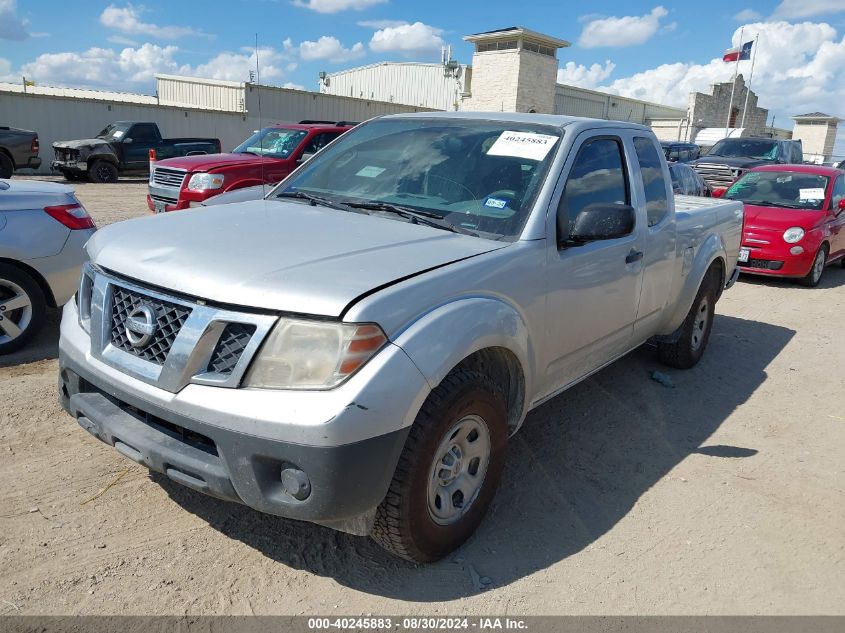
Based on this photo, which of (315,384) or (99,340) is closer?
(315,384)

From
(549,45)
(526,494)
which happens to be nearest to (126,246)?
(526,494)

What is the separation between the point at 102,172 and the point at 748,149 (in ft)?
60.0

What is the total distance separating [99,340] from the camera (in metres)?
2.84

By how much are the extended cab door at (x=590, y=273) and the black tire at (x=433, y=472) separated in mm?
699

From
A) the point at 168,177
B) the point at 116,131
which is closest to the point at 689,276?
the point at 168,177

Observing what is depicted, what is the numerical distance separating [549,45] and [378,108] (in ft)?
37.3

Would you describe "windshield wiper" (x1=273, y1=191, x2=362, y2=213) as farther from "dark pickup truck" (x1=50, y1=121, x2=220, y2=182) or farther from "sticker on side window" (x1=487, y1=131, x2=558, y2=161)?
"dark pickup truck" (x1=50, y1=121, x2=220, y2=182)

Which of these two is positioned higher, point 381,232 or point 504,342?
point 381,232

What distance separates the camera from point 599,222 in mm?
3371

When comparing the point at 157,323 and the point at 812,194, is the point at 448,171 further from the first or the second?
the point at 812,194

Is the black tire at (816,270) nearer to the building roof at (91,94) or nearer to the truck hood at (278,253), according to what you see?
the truck hood at (278,253)

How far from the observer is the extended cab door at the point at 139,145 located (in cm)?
2027

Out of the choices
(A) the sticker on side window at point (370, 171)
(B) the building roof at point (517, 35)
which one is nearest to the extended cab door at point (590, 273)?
(A) the sticker on side window at point (370, 171)

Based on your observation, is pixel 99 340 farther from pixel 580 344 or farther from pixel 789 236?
pixel 789 236
